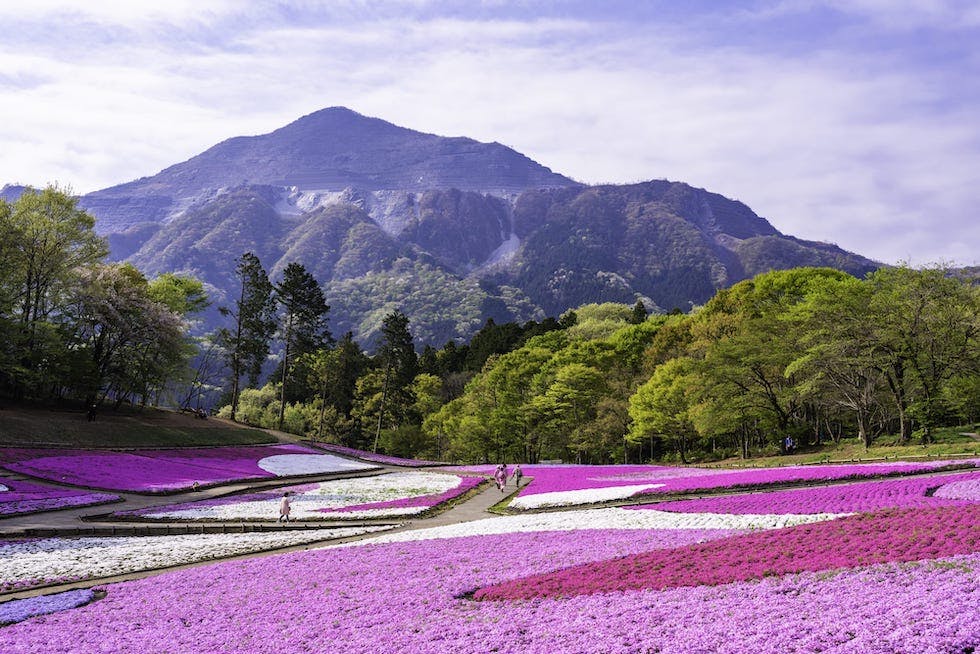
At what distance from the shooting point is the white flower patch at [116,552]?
70.2 ft

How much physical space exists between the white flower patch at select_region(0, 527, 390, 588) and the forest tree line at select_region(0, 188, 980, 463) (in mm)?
33310

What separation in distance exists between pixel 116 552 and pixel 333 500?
17523mm

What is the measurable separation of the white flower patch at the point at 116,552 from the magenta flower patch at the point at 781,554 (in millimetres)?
12738

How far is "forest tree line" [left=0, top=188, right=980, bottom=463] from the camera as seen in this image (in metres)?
49.2

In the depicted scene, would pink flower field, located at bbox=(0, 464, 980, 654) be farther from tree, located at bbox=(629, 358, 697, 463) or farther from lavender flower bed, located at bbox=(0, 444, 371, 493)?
tree, located at bbox=(629, 358, 697, 463)

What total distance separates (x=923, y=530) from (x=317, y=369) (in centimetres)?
10326

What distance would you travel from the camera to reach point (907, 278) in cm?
5081

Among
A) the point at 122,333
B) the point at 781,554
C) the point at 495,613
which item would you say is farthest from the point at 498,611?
the point at 122,333

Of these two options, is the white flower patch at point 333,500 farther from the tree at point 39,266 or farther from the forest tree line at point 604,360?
the tree at point 39,266

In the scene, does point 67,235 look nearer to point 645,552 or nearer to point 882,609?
point 645,552

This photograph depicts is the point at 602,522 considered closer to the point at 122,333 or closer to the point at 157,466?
the point at 157,466

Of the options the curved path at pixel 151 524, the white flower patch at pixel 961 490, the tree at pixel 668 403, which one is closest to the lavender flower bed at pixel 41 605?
the curved path at pixel 151 524

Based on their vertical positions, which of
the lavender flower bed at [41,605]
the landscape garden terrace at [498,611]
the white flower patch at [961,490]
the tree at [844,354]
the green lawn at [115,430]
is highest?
the tree at [844,354]

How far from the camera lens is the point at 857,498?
1005 inches
